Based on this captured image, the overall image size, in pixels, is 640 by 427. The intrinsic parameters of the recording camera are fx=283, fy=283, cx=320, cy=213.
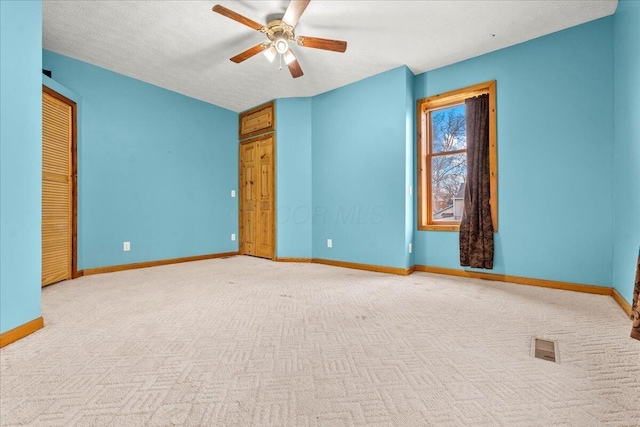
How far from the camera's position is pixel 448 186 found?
385 cm

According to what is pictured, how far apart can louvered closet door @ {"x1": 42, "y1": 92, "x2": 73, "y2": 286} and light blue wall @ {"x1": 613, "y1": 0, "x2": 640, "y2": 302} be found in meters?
5.31

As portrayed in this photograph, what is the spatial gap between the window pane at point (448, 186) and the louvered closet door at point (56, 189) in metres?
4.59

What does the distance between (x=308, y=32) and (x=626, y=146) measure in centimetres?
307

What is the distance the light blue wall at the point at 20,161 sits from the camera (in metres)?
1.73

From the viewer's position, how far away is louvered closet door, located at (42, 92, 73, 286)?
9.89 ft

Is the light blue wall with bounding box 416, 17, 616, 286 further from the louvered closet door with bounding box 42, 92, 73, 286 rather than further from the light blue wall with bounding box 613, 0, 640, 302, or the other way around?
the louvered closet door with bounding box 42, 92, 73, 286

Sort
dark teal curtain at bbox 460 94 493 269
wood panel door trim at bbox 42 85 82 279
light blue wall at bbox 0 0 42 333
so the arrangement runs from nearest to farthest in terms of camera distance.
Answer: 1. light blue wall at bbox 0 0 42 333
2. dark teal curtain at bbox 460 94 493 269
3. wood panel door trim at bbox 42 85 82 279

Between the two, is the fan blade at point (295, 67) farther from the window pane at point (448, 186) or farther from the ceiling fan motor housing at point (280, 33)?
the window pane at point (448, 186)

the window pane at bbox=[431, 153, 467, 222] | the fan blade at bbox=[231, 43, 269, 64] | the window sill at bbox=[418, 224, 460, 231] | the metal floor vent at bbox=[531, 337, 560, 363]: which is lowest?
the metal floor vent at bbox=[531, 337, 560, 363]

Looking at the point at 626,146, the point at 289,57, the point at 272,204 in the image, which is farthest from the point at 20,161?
the point at 626,146

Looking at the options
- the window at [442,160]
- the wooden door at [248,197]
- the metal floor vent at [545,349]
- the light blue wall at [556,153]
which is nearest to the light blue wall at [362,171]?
the window at [442,160]

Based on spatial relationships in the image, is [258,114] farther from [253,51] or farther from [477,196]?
[477,196]

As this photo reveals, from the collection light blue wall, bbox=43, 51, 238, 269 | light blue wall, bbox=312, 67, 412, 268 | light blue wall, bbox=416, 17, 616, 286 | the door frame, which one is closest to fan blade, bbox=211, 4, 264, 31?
light blue wall, bbox=312, 67, 412, 268

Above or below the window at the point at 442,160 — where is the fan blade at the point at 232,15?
above
